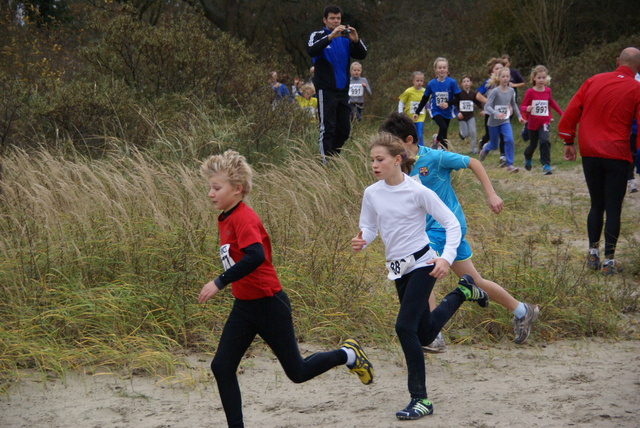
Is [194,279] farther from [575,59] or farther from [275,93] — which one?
[575,59]

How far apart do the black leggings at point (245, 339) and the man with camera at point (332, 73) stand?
18.6 feet

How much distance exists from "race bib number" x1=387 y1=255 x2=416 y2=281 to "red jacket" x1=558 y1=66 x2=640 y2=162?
11.1 ft

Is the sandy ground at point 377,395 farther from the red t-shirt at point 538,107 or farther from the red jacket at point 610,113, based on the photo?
the red t-shirt at point 538,107

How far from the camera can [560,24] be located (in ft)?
75.0

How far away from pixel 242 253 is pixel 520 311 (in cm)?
235

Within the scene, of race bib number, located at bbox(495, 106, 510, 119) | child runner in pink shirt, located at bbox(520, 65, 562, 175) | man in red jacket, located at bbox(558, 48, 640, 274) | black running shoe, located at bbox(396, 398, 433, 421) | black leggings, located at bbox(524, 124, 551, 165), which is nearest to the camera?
black running shoe, located at bbox(396, 398, 433, 421)

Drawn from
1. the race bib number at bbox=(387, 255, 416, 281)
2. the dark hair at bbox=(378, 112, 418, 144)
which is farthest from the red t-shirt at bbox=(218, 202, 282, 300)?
the dark hair at bbox=(378, 112, 418, 144)

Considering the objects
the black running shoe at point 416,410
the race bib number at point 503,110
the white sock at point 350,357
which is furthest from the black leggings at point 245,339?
the race bib number at point 503,110

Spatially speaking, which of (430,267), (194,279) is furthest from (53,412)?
(430,267)

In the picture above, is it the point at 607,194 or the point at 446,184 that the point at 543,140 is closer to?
the point at 607,194

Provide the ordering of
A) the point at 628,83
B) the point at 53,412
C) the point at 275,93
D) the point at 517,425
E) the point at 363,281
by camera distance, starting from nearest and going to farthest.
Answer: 1. the point at 517,425
2. the point at 53,412
3. the point at 363,281
4. the point at 628,83
5. the point at 275,93

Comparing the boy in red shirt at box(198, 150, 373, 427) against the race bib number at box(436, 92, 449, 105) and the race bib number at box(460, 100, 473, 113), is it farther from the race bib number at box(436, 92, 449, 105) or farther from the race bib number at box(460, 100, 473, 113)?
the race bib number at box(460, 100, 473, 113)

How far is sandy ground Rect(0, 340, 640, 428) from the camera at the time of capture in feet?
13.9

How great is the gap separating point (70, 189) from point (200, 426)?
3.85 m
